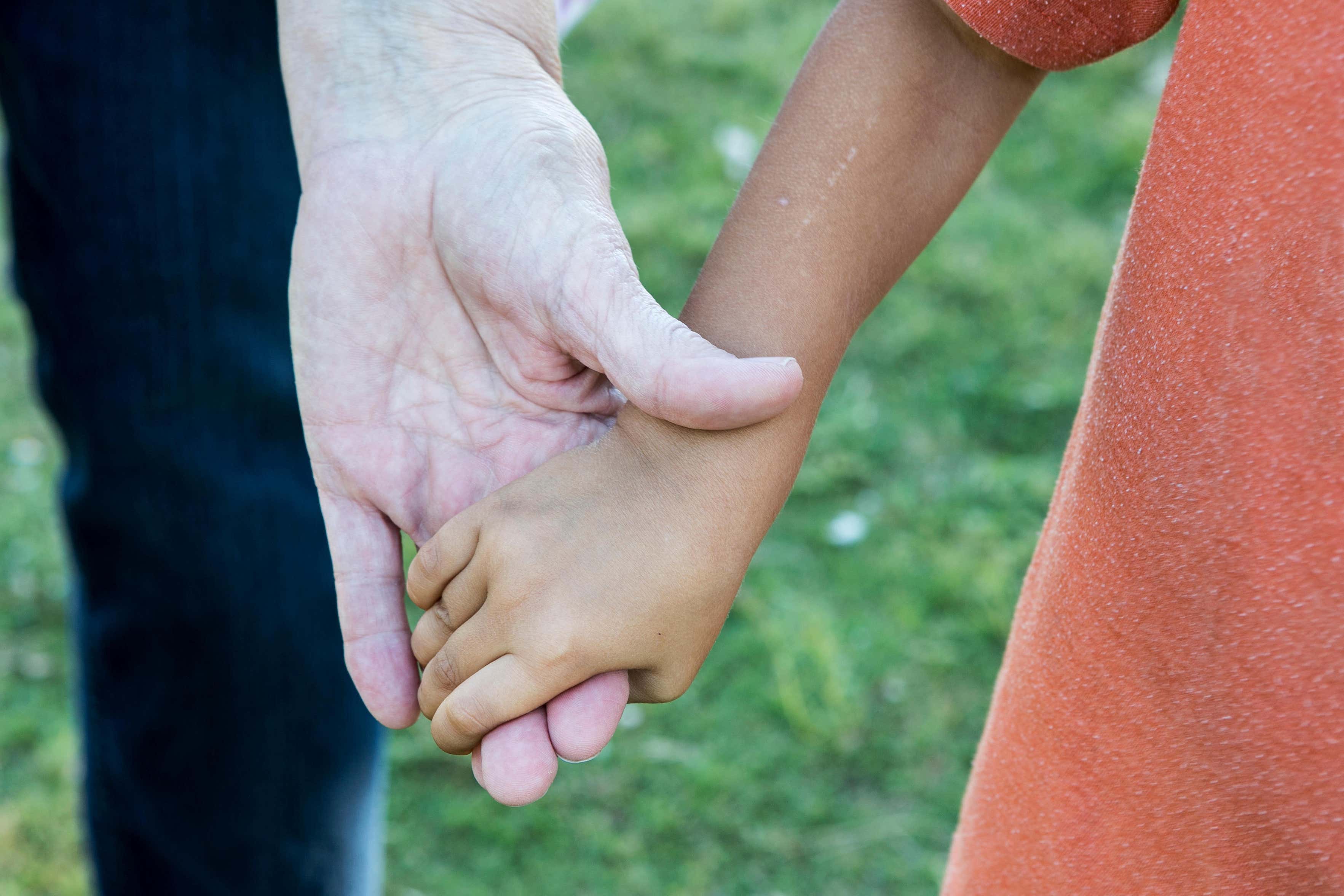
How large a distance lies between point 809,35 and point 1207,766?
137 inches

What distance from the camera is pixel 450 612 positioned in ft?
3.54

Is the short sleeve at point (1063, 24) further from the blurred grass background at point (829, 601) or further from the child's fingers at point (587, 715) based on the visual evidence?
the blurred grass background at point (829, 601)

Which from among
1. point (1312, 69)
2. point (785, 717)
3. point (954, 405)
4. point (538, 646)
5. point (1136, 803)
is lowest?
point (785, 717)

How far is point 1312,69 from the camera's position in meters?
0.73

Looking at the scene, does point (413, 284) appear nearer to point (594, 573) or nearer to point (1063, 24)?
point (594, 573)

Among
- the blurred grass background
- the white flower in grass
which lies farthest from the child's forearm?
the white flower in grass

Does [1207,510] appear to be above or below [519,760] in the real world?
above

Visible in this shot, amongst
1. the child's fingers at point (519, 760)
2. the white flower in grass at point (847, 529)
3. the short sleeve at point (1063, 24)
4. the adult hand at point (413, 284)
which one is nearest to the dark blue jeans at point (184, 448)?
the adult hand at point (413, 284)

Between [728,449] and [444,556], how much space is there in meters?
0.28

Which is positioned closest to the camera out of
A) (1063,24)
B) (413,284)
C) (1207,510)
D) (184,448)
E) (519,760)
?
(1207,510)

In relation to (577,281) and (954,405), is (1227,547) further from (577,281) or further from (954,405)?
(954,405)

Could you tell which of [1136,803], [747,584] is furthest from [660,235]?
[1136,803]

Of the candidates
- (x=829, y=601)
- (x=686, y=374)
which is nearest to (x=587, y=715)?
(x=686, y=374)

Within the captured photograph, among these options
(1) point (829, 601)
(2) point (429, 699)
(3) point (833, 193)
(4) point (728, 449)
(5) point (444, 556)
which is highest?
(3) point (833, 193)
